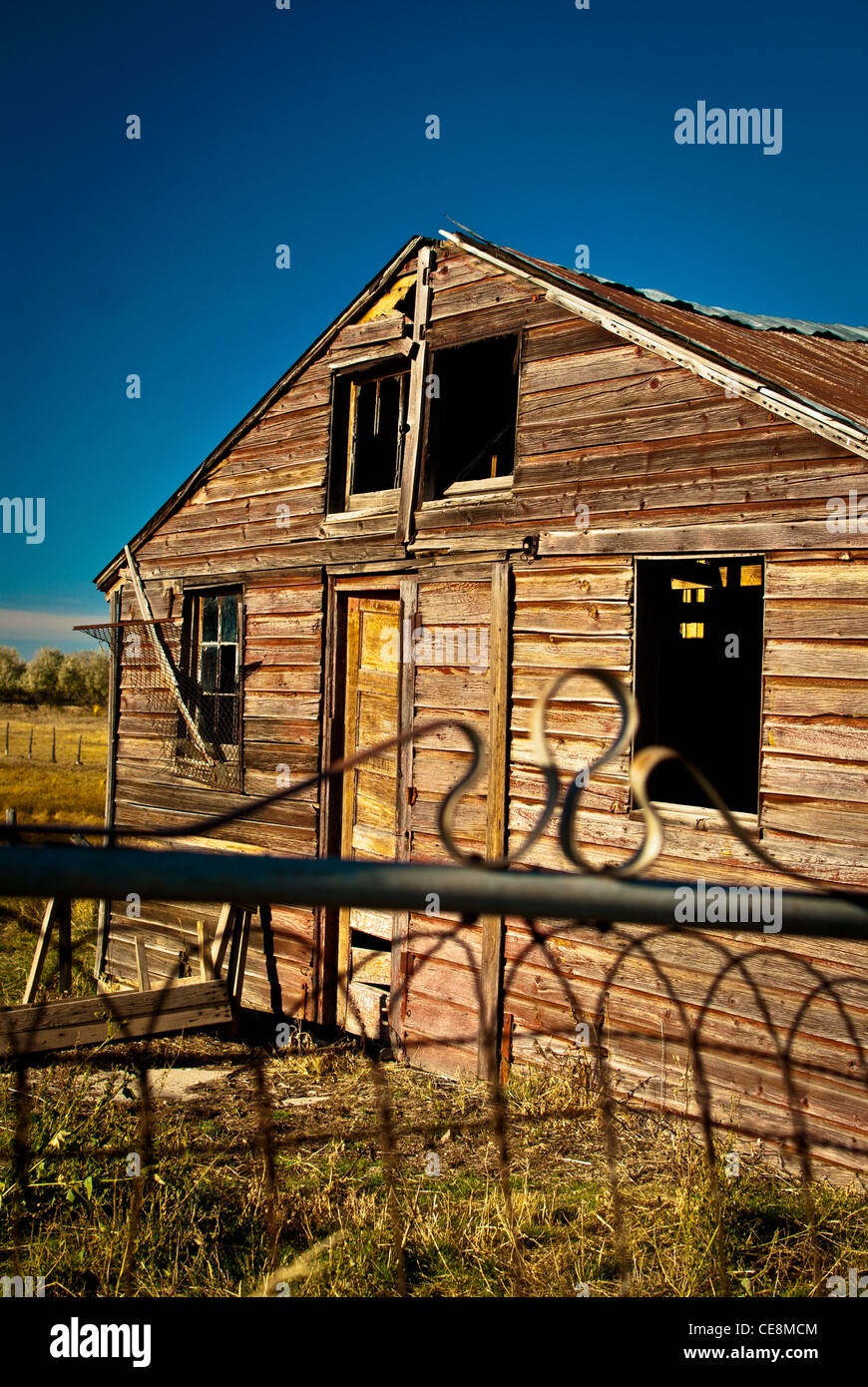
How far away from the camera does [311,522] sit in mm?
8445

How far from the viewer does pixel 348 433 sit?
8.43 m

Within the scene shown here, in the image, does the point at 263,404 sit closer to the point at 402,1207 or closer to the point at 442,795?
the point at 442,795

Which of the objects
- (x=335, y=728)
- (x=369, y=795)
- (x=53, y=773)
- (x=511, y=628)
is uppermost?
(x=511, y=628)

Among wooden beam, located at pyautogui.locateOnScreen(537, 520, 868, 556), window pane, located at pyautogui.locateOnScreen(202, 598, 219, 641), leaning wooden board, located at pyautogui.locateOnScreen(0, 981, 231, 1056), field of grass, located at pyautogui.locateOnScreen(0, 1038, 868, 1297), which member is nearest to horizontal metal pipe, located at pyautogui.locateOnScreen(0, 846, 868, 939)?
field of grass, located at pyautogui.locateOnScreen(0, 1038, 868, 1297)

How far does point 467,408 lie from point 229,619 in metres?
3.19

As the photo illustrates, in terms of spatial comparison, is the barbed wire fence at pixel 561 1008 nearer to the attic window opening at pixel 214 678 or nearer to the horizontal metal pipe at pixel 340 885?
the horizontal metal pipe at pixel 340 885

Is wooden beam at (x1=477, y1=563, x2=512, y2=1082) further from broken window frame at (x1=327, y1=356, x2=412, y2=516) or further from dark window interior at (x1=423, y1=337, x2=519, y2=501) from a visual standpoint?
broken window frame at (x1=327, y1=356, x2=412, y2=516)

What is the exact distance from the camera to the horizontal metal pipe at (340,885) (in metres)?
1.01

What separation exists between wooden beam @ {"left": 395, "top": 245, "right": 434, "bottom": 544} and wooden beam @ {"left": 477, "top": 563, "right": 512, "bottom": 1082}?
3.59 ft

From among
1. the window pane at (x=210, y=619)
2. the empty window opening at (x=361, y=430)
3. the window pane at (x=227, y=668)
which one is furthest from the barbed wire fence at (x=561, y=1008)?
the empty window opening at (x=361, y=430)

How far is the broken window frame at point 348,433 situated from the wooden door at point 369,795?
2.85ft

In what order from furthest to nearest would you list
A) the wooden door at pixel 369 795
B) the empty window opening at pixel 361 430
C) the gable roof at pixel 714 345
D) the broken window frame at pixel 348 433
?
the empty window opening at pixel 361 430
the broken window frame at pixel 348 433
the wooden door at pixel 369 795
the gable roof at pixel 714 345

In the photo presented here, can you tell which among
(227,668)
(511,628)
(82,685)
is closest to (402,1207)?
(511,628)
